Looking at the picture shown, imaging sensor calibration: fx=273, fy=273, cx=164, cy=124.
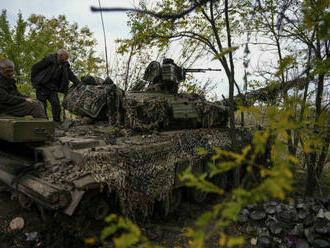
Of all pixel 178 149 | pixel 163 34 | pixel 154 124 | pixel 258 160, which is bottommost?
pixel 258 160

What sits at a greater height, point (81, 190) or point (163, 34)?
point (163, 34)

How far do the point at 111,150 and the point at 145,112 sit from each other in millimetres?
1430

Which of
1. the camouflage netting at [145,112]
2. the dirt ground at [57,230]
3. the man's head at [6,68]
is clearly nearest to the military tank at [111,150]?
the camouflage netting at [145,112]

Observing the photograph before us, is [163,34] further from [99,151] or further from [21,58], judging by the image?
[21,58]

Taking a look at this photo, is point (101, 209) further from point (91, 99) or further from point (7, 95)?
point (7, 95)

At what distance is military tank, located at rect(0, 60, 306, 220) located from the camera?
3.84 m

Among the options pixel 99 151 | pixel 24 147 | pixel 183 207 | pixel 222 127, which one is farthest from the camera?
pixel 222 127

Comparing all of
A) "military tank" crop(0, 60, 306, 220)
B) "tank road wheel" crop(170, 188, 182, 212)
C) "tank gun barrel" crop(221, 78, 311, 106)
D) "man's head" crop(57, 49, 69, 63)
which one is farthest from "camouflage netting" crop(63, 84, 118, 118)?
"tank gun barrel" crop(221, 78, 311, 106)

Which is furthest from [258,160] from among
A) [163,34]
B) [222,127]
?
[163,34]

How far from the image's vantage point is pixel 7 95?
474cm

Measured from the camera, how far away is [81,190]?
3553 millimetres

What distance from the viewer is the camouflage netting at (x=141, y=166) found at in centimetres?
396

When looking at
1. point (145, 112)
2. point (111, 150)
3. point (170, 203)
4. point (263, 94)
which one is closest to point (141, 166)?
point (111, 150)

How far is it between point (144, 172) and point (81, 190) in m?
1.21
